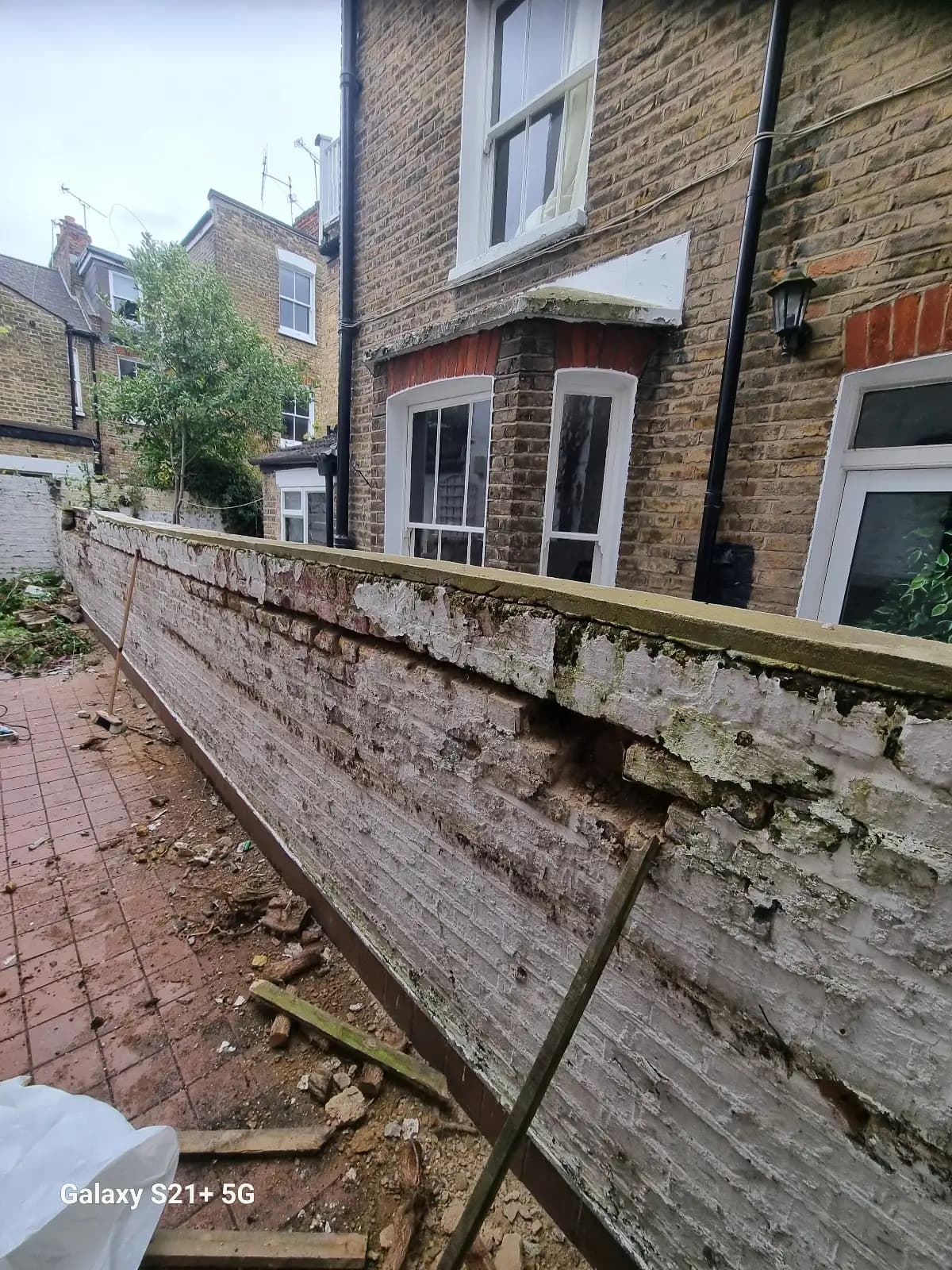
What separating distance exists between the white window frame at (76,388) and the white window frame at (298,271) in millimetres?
5441

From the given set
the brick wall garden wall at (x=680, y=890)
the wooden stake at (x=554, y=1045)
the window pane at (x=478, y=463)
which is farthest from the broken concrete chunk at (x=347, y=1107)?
the window pane at (x=478, y=463)

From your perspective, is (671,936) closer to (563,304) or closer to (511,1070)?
(511,1070)

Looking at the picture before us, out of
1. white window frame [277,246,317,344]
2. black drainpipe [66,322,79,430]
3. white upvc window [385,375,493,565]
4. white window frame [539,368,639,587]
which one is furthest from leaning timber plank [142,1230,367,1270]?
white window frame [277,246,317,344]

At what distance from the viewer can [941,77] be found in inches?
88.7

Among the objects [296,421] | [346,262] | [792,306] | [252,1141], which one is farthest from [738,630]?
[296,421]

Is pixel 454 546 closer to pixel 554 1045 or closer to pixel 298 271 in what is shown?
pixel 554 1045

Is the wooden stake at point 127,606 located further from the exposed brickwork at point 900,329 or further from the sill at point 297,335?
the sill at point 297,335

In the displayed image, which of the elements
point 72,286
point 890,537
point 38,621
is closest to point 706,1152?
point 890,537

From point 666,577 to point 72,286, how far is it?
22.0 m

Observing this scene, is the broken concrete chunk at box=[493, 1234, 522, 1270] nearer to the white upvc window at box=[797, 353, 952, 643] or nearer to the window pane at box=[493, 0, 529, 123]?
the white upvc window at box=[797, 353, 952, 643]

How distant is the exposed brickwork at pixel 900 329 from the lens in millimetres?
2270

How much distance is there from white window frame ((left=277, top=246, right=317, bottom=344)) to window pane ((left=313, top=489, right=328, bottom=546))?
10090 millimetres

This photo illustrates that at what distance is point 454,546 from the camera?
175 inches

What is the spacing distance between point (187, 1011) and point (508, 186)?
5775 millimetres
